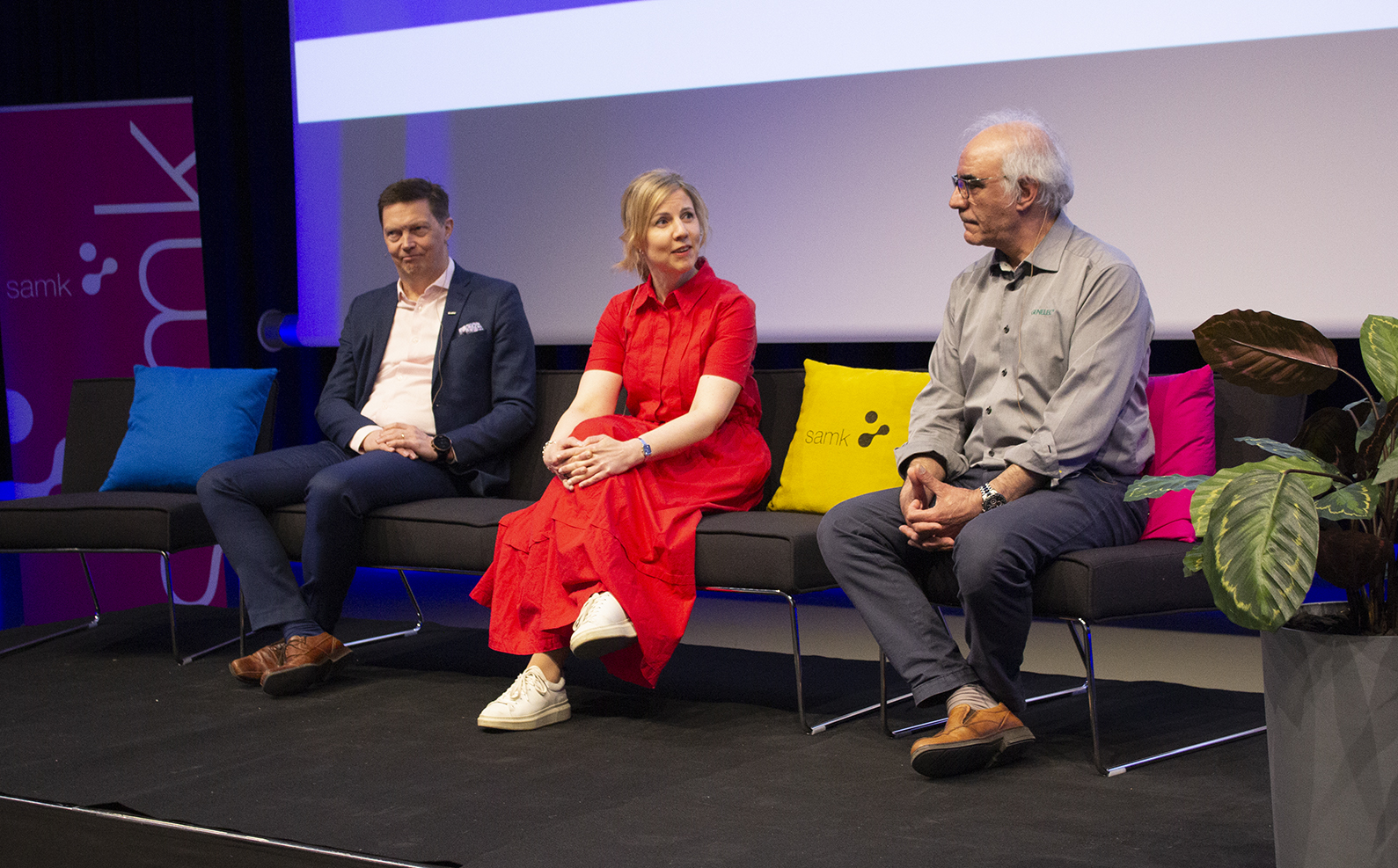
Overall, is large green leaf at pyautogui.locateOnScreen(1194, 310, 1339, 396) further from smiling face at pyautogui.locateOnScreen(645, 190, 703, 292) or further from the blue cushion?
the blue cushion

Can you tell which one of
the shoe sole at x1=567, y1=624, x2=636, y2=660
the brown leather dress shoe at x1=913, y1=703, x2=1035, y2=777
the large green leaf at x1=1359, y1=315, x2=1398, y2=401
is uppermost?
the large green leaf at x1=1359, y1=315, x2=1398, y2=401

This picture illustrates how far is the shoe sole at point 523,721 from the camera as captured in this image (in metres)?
2.69

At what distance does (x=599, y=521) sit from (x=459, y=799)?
659 millimetres

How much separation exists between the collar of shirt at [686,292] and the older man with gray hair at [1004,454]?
64cm

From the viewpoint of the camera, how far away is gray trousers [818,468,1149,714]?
7.43 feet

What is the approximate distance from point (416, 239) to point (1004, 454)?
1804 millimetres

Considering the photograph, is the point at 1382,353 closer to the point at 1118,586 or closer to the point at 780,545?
the point at 1118,586

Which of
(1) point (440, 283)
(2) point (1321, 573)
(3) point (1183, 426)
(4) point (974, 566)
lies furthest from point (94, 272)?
(2) point (1321, 573)

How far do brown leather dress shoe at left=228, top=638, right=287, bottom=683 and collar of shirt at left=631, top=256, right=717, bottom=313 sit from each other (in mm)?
1201

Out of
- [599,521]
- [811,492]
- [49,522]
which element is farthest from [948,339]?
[49,522]

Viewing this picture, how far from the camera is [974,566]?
7.39 ft

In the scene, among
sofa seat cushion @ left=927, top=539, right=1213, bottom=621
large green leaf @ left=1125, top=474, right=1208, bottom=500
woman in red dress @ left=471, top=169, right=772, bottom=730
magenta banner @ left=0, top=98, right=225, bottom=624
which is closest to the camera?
large green leaf @ left=1125, top=474, right=1208, bottom=500

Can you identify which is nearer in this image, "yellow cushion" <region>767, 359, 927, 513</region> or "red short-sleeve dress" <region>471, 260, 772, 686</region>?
"red short-sleeve dress" <region>471, 260, 772, 686</region>

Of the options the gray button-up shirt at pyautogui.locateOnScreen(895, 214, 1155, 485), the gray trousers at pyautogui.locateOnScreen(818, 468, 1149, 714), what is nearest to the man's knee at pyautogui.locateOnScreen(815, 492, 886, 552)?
the gray trousers at pyautogui.locateOnScreen(818, 468, 1149, 714)
